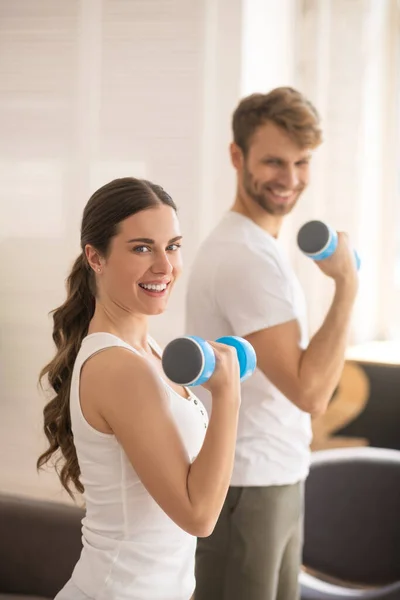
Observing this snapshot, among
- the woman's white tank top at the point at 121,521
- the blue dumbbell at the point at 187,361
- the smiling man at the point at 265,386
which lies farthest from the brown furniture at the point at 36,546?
the blue dumbbell at the point at 187,361

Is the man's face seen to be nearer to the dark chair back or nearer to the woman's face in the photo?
the woman's face

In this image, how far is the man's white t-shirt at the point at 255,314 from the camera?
1502 millimetres

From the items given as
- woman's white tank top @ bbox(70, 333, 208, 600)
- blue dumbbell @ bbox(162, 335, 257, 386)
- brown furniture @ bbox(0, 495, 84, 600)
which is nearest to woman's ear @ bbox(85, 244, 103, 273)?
woman's white tank top @ bbox(70, 333, 208, 600)

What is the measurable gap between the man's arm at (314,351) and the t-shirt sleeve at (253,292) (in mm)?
20

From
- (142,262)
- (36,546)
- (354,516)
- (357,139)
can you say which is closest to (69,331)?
(142,262)

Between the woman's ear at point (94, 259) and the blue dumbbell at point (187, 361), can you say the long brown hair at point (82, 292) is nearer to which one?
the woman's ear at point (94, 259)

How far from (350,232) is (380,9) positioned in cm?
78

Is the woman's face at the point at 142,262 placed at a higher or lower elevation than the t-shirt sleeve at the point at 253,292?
higher

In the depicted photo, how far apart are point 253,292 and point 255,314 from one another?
4 cm

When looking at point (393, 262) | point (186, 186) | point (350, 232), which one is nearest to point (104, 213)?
point (186, 186)

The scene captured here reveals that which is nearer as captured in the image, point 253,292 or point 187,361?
point 187,361

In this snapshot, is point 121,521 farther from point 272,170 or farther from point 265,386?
point 272,170

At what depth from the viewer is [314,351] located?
4.84 ft

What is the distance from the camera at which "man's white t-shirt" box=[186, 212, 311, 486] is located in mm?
1502
